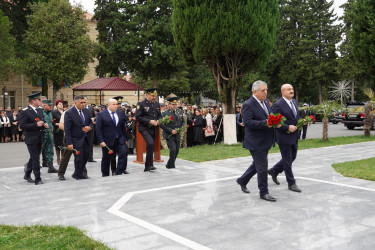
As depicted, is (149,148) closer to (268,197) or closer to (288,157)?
(288,157)

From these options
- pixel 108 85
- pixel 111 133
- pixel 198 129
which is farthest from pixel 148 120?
pixel 108 85

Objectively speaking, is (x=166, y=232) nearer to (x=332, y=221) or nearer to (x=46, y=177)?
(x=332, y=221)

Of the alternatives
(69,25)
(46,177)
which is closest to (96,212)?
(46,177)

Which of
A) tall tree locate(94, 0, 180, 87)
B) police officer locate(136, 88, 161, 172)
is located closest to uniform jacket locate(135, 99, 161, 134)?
police officer locate(136, 88, 161, 172)

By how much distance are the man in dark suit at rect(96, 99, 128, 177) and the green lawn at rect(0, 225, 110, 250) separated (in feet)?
12.3

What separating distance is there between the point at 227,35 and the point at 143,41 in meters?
23.6

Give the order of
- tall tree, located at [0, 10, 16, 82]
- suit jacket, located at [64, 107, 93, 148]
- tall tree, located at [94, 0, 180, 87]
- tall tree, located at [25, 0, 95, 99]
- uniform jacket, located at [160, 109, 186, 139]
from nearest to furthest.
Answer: suit jacket, located at [64, 107, 93, 148]
uniform jacket, located at [160, 109, 186, 139]
tall tree, located at [0, 10, 16, 82]
tall tree, located at [25, 0, 95, 99]
tall tree, located at [94, 0, 180, 87]

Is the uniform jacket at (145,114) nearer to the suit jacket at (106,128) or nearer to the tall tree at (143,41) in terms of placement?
the suit jacket at (106,128)

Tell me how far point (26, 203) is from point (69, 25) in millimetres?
30492

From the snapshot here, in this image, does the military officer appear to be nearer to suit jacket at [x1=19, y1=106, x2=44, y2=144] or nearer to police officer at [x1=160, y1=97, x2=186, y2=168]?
suit jacket at [x1=19, y1=106, x2=44, y2=144]

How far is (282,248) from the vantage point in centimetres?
428

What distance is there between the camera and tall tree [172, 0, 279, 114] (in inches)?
605

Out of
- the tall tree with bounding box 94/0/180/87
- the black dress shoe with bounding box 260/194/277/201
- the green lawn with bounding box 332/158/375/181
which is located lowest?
the black dress shoe with bounding box 260/194/277/201

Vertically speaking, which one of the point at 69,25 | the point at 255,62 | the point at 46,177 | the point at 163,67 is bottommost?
the point at 46,177
